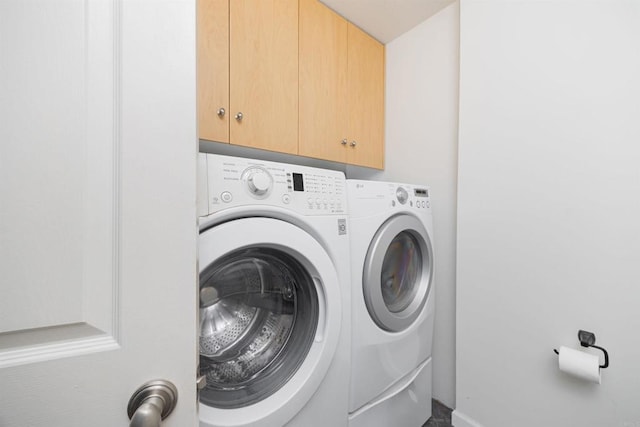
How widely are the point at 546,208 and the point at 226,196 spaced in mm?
1121

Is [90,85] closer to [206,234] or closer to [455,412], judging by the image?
[206,234]

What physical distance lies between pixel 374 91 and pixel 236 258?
138 centimetres

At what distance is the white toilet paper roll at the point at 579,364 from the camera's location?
0.78 meters

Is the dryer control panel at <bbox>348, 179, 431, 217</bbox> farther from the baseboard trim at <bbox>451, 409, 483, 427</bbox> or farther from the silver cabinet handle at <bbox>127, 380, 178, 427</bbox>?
the baseboard trim at <bbox>451, 409, 483, 427</bbox>

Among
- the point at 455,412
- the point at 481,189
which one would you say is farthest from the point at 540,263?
the point at 455,412

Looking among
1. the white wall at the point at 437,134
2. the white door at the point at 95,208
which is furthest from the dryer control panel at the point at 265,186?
the white wall at the point at 437,134

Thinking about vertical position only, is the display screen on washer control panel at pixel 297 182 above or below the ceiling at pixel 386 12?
below

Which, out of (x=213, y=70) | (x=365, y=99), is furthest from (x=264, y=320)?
(x=365, y=99)

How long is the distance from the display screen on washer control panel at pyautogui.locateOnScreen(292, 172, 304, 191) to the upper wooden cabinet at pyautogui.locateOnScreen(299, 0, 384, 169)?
0.52 m

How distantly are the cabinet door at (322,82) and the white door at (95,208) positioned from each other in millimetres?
896

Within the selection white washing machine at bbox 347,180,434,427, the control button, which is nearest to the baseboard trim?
white washing machine at bbox 347,180,434,427

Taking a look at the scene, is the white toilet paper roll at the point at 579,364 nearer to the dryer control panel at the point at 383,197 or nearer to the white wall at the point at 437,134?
the white wall at the point at 437,134

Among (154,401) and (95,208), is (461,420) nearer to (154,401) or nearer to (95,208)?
(154,401)

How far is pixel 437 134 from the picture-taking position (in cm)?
140
